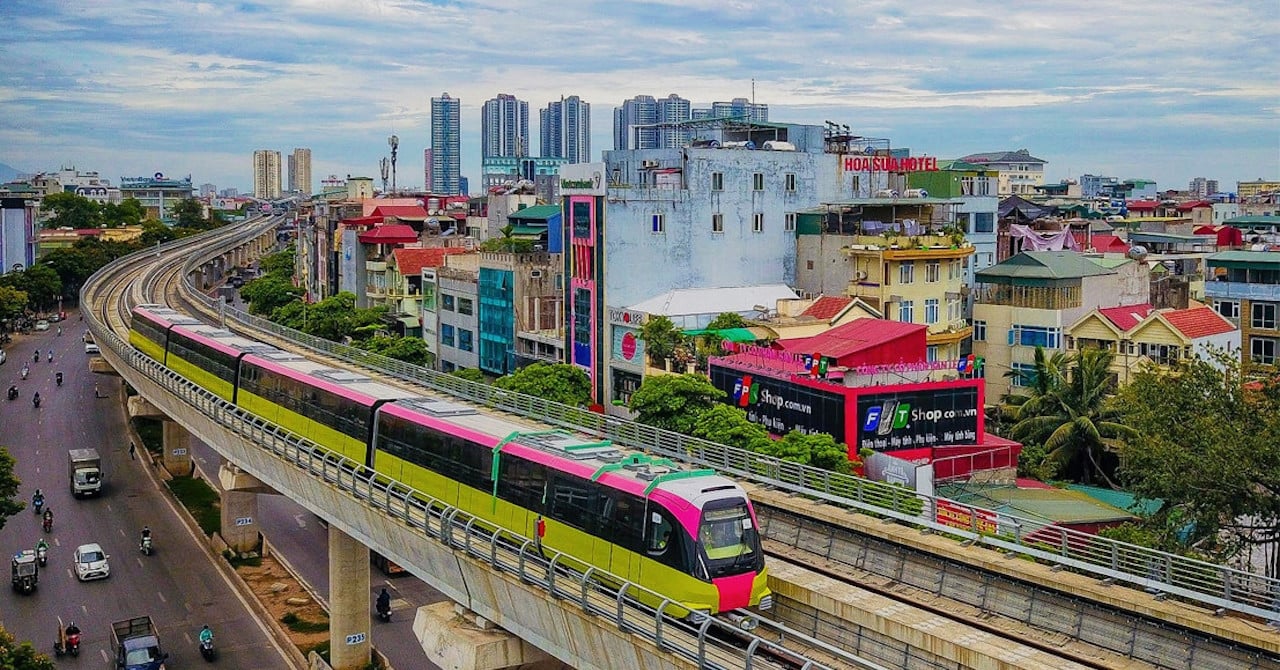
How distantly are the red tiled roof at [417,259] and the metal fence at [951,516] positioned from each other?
3632 centimetres

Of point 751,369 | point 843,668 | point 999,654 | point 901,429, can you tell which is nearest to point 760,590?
point 843,668

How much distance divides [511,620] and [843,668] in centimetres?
704

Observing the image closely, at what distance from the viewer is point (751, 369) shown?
4334 centimetres

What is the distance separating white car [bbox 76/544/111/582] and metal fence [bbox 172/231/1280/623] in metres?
12.4

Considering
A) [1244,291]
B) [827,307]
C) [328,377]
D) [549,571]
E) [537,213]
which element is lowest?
[549,571]

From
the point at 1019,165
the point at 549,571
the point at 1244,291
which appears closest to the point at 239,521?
the point at 549,571

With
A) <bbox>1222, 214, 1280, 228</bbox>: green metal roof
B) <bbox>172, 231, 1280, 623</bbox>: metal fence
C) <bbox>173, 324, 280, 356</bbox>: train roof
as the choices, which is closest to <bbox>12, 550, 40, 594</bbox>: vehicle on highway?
<bbox>173, 324, 280, 356</bbox>: train roof

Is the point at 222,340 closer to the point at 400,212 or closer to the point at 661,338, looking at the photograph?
the point at 661,338

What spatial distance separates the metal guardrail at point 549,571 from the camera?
59.4ft

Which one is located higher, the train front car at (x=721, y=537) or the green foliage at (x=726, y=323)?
the green foliage at (x=726, y=323)

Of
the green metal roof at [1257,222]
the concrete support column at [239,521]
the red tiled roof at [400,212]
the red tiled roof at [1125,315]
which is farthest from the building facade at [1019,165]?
the concrete support column at [239,521]

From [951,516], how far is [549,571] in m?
11.1

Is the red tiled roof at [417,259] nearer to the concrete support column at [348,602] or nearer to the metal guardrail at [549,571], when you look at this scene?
the metal guardrail at [549,571]

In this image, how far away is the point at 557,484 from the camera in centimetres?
2408
